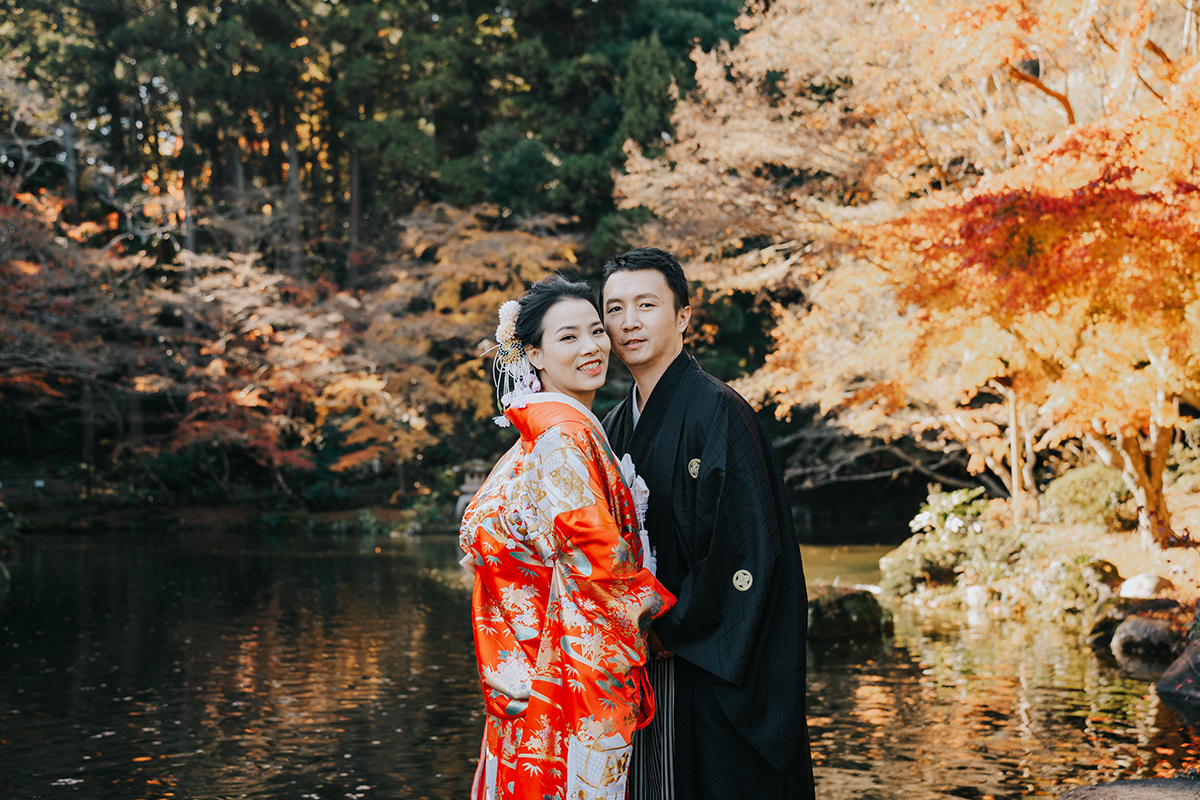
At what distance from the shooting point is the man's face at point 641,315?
246cm

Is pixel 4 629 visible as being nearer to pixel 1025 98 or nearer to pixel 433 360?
pixel 1025 98

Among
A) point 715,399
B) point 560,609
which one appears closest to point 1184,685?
point 715,399

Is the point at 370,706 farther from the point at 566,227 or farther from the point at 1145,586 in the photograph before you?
the point at 566,227

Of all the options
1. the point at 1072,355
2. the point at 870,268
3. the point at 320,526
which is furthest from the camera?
the point at 320,526

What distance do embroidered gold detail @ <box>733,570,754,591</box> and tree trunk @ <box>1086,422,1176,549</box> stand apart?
748 cm

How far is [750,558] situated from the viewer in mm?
2246

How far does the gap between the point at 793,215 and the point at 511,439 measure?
33.5ft

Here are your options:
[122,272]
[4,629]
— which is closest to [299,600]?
[4,629]

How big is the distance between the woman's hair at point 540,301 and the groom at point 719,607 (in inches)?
5.7

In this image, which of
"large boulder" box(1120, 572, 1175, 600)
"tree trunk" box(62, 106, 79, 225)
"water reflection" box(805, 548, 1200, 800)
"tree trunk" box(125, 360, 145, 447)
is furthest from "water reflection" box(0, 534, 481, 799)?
"tree trunk" box(62, 106, 79, 225)

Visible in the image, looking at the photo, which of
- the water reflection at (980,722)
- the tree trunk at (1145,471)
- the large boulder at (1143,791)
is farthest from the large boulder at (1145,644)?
the large boulder at (1143,791)

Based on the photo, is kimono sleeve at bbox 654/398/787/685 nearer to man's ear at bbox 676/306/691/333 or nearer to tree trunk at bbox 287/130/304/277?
man's ear at bbox 676/306/691/333

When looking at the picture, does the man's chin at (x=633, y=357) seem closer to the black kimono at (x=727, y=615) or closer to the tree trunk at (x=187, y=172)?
the black kimono at (x=727, y=615)

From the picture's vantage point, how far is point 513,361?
2.40 meters
